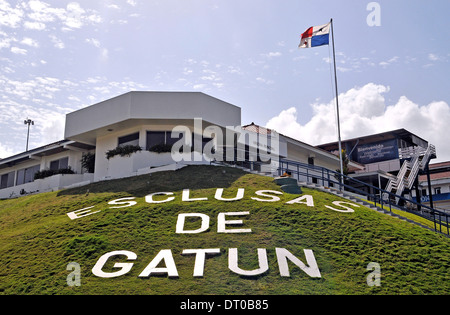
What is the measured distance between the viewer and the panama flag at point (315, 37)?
31.7 meters

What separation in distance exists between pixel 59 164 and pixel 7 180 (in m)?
9.31

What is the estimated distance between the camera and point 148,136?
29391 millimetres

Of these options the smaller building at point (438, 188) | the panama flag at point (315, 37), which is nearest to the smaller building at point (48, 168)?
the panama flag at point (315, 37)

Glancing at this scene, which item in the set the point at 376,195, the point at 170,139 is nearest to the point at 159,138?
the point at 170,139

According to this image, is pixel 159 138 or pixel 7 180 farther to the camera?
pixel 7 180

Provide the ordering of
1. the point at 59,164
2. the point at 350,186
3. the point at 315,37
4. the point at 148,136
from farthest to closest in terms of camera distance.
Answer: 1. the point at 59,164
2. the point at 315,37
3. the point at 148,136
4. the point at 350,186

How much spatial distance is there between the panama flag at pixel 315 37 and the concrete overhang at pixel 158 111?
6.67m

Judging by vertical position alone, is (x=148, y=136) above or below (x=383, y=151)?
below

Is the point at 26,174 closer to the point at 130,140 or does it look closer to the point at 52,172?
the point at 52,172

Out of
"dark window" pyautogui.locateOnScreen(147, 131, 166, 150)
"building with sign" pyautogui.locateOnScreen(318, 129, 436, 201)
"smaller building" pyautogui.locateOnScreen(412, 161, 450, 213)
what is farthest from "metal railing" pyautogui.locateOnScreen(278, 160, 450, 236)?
"dark window" pyautogui.locateOnScreen(147, 131, 166, 150)

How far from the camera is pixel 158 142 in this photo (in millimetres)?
29094

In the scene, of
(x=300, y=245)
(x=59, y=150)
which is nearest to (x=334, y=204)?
(x=300, y=245)
